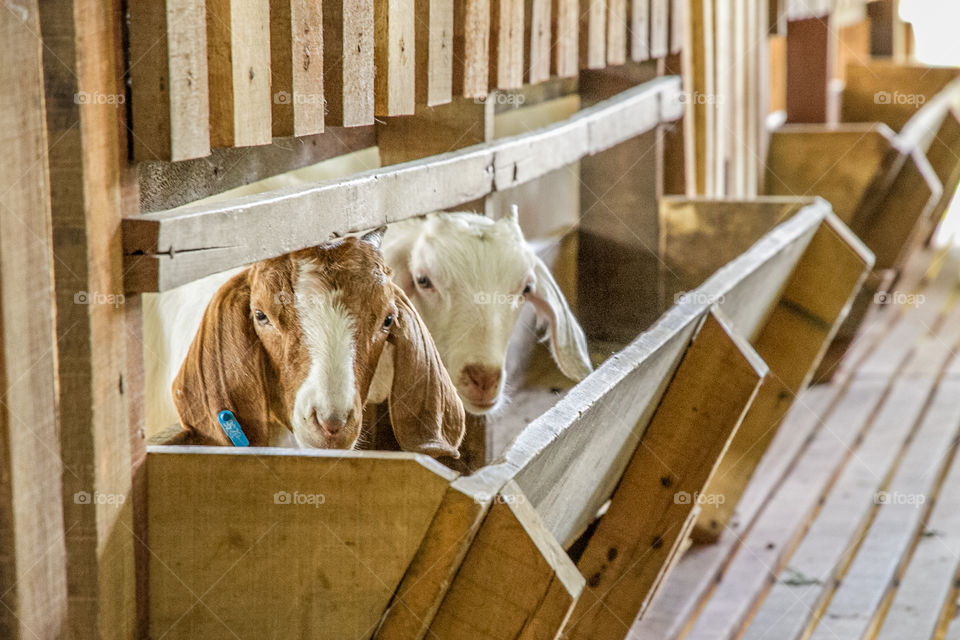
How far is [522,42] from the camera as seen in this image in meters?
3.13

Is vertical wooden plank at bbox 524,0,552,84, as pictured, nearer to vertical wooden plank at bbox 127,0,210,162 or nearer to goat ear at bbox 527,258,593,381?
goat ear at bbox 527,258,593,381

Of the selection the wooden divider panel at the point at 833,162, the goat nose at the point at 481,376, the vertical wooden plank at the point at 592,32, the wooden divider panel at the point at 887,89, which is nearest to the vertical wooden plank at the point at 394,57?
the goat nose at the point at 481,376

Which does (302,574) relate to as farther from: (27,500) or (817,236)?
(817,236)

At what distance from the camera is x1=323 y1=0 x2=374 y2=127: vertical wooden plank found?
216 cm

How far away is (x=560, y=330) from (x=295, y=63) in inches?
44.1

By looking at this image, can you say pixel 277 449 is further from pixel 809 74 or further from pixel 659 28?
pixel 809 74

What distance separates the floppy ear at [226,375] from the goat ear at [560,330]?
979 millimetres

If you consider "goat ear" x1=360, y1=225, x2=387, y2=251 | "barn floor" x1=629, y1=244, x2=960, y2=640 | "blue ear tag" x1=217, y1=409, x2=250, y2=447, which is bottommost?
"barn floor" x1=629, y1=244, x2=960, y2=640

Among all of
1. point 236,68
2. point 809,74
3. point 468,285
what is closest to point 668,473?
point 468,285

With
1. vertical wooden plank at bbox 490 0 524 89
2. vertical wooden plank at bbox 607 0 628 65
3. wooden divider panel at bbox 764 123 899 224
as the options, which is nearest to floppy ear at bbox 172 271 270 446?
vertical wooden plank at bbox 490 0 524 89

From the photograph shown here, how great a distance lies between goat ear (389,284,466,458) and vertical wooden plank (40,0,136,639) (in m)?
0.61

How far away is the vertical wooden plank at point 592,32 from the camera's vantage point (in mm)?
3609

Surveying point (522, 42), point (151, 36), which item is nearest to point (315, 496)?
point (151, 36)

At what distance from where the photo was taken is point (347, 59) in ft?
7.18
